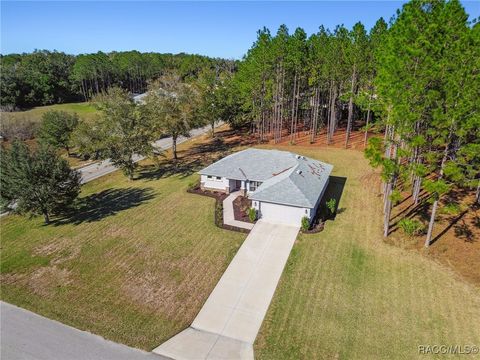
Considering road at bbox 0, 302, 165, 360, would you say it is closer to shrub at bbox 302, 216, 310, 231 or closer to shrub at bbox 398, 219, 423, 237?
shrub at bbox 302, 216, 310, 231

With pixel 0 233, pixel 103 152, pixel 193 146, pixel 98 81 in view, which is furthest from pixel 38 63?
pixel 0 233

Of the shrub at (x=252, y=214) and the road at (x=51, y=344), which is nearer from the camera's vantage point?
the road at (x=51, y=344)

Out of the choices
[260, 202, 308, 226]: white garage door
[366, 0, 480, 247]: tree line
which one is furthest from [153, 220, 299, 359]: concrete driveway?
[366, 0, 480, 247]: tree line

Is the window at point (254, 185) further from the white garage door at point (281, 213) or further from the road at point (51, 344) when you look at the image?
the road at point (51, 344)

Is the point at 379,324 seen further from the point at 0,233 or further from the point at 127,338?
the point at 0,233

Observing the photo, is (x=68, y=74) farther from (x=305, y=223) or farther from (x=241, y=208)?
(x=305, y=223)

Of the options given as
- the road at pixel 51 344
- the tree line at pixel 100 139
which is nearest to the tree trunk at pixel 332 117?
the tree line at pixel 100 139
